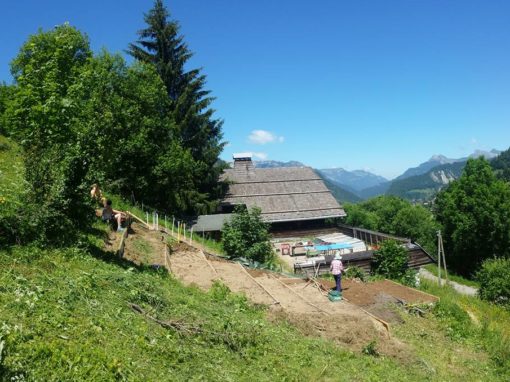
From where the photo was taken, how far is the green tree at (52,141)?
33.3ft

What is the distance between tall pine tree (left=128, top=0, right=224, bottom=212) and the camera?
30375mm

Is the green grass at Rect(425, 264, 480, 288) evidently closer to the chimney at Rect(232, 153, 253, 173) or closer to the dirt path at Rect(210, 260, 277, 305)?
the chimney at Rect(232, 153, 253, 173)

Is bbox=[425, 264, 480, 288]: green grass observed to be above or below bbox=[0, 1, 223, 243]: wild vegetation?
below

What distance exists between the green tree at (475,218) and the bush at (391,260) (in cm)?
1936

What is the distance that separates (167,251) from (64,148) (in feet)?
23.4

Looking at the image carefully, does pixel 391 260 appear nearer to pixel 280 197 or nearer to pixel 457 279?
pixel 280 197

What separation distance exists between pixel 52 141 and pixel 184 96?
56.2ft

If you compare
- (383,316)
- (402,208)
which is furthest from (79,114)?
(402,208)

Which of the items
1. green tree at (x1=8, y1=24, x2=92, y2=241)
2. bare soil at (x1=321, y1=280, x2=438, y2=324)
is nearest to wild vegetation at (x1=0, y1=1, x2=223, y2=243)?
green tree at (x1=8, y1=24, x2=92, y2=241)

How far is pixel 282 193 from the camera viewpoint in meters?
39.1

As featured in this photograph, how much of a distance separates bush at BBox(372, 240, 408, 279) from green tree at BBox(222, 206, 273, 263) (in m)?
6.31

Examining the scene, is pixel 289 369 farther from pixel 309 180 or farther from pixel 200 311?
pixel 309 180

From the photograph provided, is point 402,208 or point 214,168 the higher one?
point 214,168

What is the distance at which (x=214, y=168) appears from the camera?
107 feet
